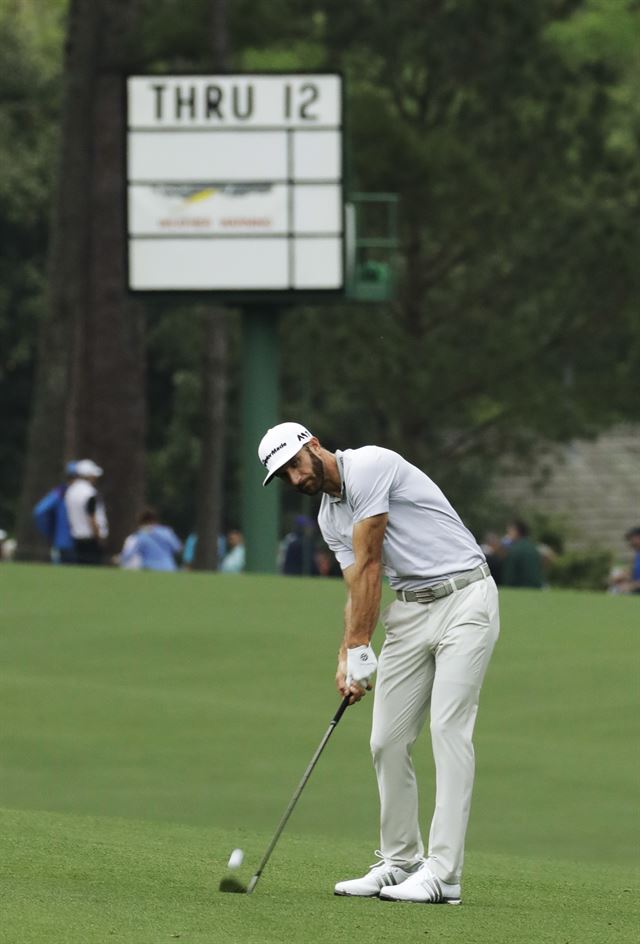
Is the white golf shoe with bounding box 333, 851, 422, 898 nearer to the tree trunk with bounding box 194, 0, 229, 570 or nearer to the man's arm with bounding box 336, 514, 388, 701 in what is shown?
the man's arm with bounding box 336, 514, 388, 701

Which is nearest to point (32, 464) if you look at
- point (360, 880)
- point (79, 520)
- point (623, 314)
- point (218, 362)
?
point (218, 362)

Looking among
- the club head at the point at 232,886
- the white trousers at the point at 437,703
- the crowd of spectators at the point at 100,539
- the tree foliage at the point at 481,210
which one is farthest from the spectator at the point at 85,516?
the tree foliage at the point at 481,210

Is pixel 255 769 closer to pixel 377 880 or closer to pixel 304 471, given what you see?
pixel 377 880

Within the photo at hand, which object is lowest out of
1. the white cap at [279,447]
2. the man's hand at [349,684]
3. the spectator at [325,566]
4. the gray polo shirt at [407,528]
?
the spectator at [325,566]

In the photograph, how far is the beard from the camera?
23.5 ft

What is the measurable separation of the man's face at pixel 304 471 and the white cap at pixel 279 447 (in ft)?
0.09

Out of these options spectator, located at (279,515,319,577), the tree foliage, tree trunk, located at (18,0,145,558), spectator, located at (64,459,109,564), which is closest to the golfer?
spectator, located at (64,459,109,564)

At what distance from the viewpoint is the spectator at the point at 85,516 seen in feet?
71.1

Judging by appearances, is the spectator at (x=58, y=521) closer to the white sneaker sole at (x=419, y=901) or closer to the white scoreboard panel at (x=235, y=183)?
the white scoreboard panel at (x=235, y=183)

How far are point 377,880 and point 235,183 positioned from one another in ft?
58.0

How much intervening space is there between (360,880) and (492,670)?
948 cm

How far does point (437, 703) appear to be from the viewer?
7.36 m

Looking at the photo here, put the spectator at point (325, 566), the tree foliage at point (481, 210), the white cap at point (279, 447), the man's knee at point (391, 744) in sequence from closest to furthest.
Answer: the white cap at point (279, 447), the man's knee at point (391, 744), the spectator at point (325, 566), the tree foliage at point (481, 210)

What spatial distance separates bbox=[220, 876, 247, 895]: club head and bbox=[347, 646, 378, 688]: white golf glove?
879 mm
